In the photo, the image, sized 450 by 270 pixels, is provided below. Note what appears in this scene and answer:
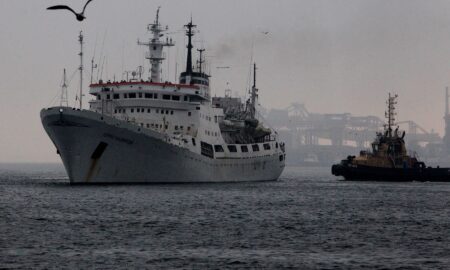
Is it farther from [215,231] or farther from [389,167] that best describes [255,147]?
[215,231]

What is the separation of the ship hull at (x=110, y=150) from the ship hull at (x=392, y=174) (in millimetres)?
40537

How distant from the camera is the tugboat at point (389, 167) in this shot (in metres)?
115

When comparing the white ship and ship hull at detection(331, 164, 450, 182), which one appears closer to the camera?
the white ship

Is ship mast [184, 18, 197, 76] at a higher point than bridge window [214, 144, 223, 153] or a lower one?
higher

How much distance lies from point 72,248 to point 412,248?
50.2ft

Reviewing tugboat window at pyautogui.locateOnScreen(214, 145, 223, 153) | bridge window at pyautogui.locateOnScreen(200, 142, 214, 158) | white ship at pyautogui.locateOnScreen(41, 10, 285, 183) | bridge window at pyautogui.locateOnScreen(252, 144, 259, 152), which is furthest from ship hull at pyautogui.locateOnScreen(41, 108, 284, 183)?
bridge window at pyautogui.locateOnScreen(252, 144, 259, 152)

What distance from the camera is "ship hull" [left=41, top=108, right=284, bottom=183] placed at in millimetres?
74812

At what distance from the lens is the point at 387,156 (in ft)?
384

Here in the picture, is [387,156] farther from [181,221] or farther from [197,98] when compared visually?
[181,221]

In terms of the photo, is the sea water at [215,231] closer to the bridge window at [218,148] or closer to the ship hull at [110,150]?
the ship hull at [110,150]

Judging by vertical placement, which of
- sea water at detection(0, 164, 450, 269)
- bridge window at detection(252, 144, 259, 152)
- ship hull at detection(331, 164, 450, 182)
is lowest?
sea water at detection(0, 164, 450, 269)

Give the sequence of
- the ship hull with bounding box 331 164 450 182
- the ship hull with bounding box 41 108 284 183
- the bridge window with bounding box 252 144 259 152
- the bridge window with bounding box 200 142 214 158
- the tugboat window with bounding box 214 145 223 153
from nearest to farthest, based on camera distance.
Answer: the ship hull with bounding box 41 108 284 183 → the bridge window with bounding box 200 142 214 158 → the tugboat window with bounding box 214 145 223 153 → the bridge window with bounding box 252 144 259 152 → the ship hull with bounding box 331 164 450 182

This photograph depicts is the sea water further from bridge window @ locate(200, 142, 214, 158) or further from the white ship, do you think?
bridge window @ locate(200, 142, 214, 158)

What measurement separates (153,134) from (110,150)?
3958 mm
